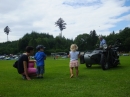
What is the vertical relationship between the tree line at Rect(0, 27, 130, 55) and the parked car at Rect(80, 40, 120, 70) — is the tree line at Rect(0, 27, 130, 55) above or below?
above

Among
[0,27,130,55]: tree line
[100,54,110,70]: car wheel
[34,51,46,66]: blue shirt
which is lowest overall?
[100,54,110,70]: car wheel

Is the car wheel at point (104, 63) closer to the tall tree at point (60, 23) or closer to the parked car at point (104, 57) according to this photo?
the parked car at point (104, 57)

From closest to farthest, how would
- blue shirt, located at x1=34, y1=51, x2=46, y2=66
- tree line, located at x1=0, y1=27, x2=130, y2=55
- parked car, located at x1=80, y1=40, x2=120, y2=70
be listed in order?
blue shirt, located at x1=34, y1=51, x2=46, y2=66 < parked car, located at x1=80, y1=40, x2=120, y2=70 < tree line, located at x1=0, y1=27, x2=130, y2=55

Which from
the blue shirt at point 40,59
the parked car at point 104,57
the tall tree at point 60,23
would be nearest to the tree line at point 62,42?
the tall tree at point 60,23

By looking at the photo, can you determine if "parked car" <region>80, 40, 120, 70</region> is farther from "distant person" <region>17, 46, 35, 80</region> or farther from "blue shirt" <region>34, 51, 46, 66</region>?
"distant person" <region>17, 46, 35, 80</region>

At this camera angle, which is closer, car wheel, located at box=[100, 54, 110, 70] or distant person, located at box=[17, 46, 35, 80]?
distant person, located at box=[17, 46, 35, 80]

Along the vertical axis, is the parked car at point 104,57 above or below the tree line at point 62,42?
below

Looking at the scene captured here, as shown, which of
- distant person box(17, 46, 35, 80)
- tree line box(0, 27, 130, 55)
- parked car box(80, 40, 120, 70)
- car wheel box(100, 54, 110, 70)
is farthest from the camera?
tree line box(0, 27, 130, 55)

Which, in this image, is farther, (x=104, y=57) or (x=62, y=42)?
(x=62, y=42)

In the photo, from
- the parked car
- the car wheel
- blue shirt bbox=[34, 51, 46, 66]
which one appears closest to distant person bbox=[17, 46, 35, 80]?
blue shirt bbox=[34, 51, 46, 66]

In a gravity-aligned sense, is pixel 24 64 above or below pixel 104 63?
above

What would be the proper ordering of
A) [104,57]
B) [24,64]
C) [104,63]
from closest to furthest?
1. [24,64]
2. [104,63]
3. [104,57]

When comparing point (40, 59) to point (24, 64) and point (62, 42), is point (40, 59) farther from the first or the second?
point (62, 42)

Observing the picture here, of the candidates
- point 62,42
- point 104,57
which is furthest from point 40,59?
point 62,42
